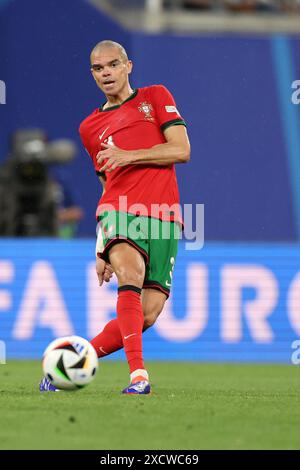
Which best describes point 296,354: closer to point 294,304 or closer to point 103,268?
point 294,304

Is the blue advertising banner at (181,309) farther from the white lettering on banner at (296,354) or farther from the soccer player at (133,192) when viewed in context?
the soccer player at (133,192)

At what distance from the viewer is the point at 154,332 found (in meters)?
13.6

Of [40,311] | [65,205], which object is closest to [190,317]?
[40,311]

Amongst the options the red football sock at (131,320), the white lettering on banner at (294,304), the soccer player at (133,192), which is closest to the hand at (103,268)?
the soccer player at (133,192)

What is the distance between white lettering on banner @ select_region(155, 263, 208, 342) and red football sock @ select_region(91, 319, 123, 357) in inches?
233

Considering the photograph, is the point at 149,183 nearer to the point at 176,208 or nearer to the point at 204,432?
the point at 176,208

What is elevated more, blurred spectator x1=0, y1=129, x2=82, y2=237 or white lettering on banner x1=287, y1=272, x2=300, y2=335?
blurred spectator x1=0, y1=129, x2=82, y2=237

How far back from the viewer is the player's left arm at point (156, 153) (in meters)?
7.17

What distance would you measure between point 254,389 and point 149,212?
185 cm

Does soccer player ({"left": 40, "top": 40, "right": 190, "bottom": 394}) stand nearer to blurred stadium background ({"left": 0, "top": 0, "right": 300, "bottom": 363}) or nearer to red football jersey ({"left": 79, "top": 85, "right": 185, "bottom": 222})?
red football jersey ({"left": 79, "top": 85, "right": 185, "bottom": 222})

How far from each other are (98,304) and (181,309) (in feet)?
3.08

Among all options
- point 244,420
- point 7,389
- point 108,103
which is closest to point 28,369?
point 7,389

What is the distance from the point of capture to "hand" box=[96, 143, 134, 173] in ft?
23.5

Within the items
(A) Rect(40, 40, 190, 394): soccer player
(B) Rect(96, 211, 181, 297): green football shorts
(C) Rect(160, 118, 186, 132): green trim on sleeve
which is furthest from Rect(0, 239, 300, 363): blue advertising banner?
(C) Rect(160, 118, 186, 132): green trim on sleeve
